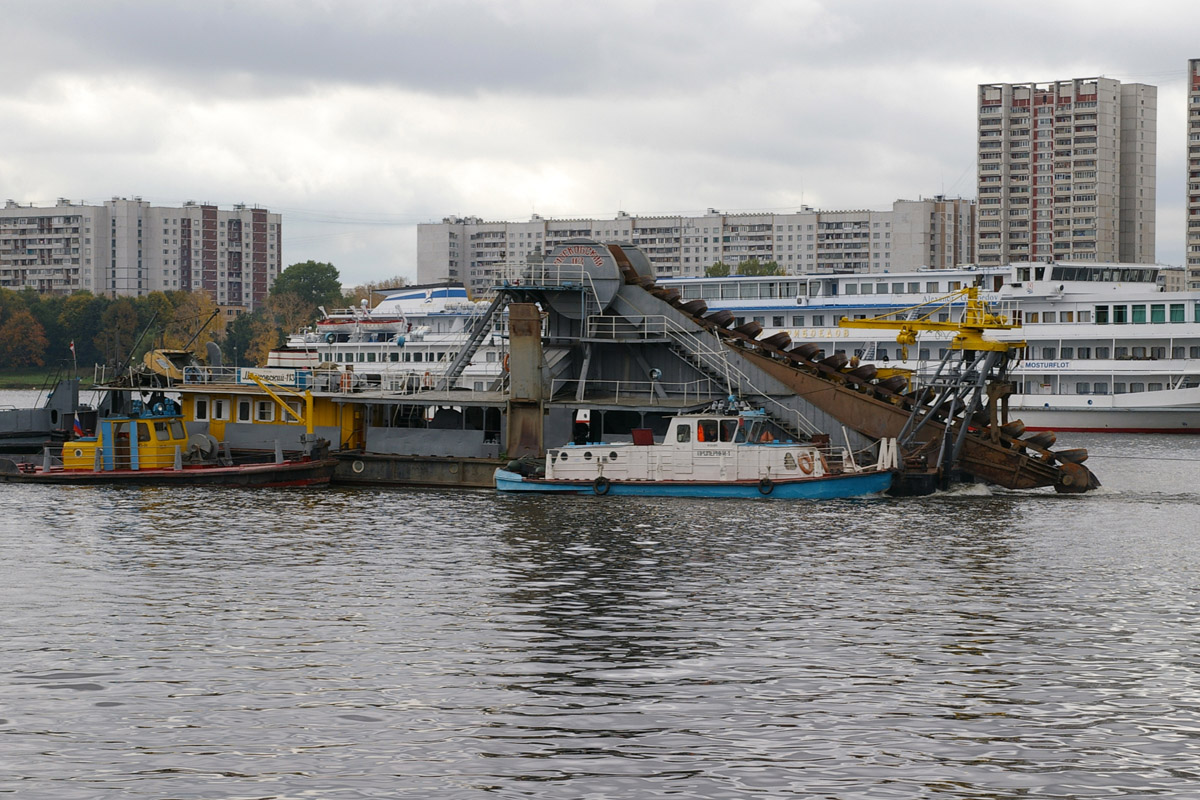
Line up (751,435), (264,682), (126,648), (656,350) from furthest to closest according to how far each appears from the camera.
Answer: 1. (656,350)
2. (751,435)
3. (126,648)
4. (264,682)

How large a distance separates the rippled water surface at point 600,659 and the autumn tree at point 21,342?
517ft

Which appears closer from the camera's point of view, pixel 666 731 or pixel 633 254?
pixel 666 731

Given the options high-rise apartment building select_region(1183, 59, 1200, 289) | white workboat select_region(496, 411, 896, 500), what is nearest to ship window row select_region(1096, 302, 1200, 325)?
white workboat select_region(496, 411, 896, 500)

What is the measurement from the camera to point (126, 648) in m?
22.8

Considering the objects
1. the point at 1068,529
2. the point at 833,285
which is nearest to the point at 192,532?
the point at 1068,529

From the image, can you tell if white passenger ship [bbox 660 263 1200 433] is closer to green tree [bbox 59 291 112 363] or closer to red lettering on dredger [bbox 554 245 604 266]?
red lettering on dredger [bbox 554 245 604 266]

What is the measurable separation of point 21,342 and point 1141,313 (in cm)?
14748

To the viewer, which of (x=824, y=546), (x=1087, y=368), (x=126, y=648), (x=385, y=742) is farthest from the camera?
(x=1087, y=368)

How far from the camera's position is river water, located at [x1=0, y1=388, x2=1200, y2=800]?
16.7 metres

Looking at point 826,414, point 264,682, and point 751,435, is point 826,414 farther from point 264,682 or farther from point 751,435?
point 264,682

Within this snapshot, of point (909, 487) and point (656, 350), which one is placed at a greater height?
point (656, 350)

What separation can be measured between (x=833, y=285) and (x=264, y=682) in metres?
81.6

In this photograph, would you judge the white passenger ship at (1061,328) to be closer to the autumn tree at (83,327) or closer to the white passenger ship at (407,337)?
the white passenger ship at (407,337)

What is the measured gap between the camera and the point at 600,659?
2209cm
